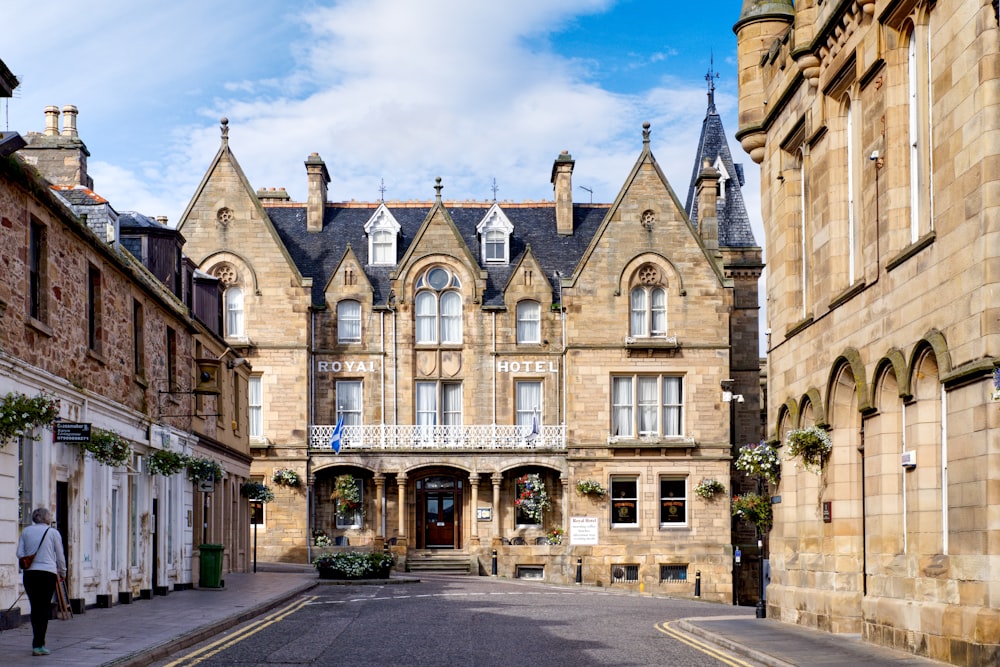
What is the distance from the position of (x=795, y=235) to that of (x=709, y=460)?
83.3 feet

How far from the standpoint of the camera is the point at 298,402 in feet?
160

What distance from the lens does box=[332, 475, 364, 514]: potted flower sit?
4872cm

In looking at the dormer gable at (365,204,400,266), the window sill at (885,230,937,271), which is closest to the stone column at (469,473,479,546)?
the dormer gable at (365,204,400,266)

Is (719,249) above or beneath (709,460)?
above

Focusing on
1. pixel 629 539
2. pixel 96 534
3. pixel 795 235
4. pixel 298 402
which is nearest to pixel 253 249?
pixel 298 402

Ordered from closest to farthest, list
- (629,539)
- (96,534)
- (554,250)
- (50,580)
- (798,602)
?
(50,580) → (798,602) → (96,534) → (629,539) → (554,250)

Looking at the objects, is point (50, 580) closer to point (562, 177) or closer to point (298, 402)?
point (298, 402)

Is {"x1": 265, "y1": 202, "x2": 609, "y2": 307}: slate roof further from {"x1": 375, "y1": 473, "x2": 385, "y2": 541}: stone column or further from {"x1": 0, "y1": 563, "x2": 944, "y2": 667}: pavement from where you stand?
{"x1": 0, "y1": 563, "x2": 944, "y2": 667}: pavement

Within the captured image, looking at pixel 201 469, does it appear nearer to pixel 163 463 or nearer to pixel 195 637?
pixel 163 463

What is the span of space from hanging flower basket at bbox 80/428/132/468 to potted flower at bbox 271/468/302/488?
76.8 feet

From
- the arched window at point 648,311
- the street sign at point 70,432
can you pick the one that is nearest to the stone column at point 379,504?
the arched window at point 648,311

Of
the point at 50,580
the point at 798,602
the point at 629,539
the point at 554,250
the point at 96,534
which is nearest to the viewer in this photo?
the point at 50,580

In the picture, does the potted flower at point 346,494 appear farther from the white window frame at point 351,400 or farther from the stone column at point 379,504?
the white window frame at point 351,400

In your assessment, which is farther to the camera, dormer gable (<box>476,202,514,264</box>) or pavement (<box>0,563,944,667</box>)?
dormer gable (<box>476,202,514,264</box>)
